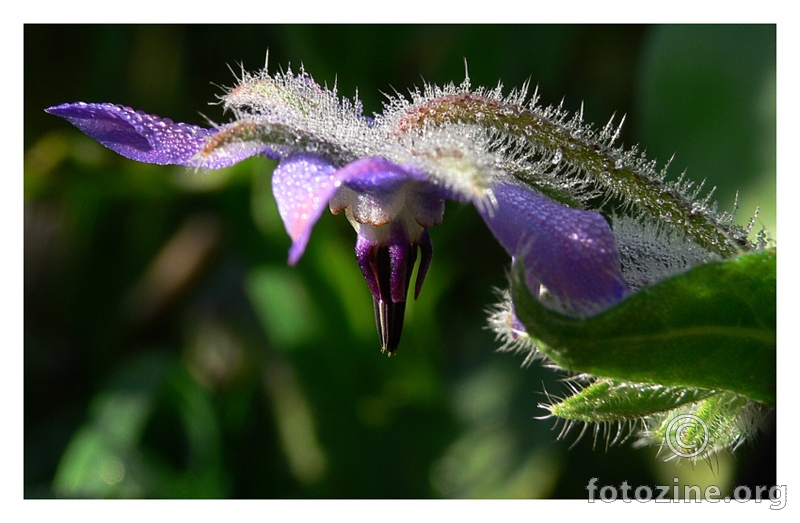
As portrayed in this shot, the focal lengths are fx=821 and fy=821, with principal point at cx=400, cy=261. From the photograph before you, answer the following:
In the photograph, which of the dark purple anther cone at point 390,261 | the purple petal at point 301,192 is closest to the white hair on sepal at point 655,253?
the dark purple anther cone at point 390,261

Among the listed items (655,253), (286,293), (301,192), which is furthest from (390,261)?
(286,293)

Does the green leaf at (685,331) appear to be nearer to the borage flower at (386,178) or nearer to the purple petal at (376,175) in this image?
the borage flower at (386,178)

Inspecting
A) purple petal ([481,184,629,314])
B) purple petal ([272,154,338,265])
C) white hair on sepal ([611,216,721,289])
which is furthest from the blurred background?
purple petal ([272,154,338,265])

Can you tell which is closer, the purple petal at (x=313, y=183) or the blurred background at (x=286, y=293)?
A: the purple petal at (x=313, y=183)

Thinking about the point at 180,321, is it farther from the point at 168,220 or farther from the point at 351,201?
the point at 351,201

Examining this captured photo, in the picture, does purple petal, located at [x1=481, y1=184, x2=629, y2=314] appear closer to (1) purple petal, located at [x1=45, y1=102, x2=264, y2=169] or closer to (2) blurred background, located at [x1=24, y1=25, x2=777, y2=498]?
(1) purple petal, located at [x1=45, y1=102, x2=264, y2=169]

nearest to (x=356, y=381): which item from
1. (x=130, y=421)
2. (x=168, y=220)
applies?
(x=130, y=421)
